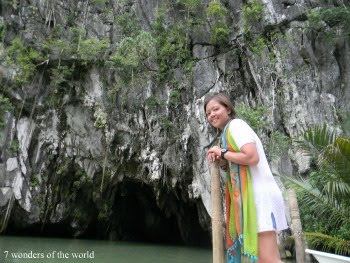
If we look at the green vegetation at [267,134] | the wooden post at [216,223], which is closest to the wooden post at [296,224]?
the wooden post at [216,223]

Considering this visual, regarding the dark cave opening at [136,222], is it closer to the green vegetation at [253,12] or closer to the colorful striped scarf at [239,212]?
the green vegetation at [253,12]

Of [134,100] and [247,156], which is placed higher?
[134,100]

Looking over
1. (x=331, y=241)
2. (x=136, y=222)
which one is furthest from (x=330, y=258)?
(x=136, y=222)

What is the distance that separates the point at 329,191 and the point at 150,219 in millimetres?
7910

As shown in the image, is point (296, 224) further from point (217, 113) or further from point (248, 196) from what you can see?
point (217, 113)

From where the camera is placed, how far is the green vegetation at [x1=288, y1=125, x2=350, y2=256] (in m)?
5.16

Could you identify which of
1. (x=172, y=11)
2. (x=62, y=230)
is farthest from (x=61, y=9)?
(x=62, y=230)

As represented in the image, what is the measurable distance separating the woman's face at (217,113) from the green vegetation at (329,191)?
135 inches

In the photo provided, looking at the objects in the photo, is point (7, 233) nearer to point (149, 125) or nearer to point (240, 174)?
point (149, 125)

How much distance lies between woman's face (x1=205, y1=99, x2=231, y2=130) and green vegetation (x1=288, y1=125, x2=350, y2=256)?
343 cm

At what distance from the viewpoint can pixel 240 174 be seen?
1911mm

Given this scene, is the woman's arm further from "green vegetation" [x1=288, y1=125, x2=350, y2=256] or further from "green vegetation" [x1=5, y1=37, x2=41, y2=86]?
"green vegetation" [x1=5, y1=37, x2=41, y2=86]

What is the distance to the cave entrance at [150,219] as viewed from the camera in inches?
456

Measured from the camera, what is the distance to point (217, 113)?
203 centimetres
